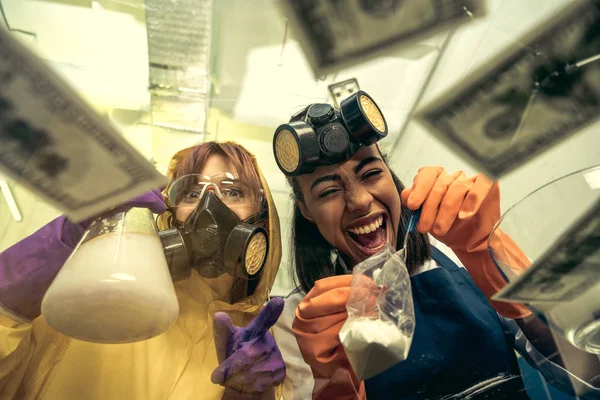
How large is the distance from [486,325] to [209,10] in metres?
1.39

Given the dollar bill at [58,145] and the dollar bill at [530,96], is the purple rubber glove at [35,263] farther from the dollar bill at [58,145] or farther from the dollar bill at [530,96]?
the dollar bill at [530,96]

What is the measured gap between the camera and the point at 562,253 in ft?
1.80

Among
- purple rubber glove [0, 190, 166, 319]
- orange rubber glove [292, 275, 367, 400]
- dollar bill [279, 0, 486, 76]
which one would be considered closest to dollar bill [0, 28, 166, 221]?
purple rubber glove [0, 190, 166, 319]

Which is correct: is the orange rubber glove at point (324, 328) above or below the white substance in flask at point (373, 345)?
below

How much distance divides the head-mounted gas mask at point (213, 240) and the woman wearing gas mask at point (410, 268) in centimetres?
19

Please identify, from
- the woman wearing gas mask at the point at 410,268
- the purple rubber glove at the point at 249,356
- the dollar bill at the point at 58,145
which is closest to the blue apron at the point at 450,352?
the woman wearing gas mask at the point at 410,268

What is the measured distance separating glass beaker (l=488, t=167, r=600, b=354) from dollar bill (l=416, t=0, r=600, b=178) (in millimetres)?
129

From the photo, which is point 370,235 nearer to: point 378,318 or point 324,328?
point 324,328

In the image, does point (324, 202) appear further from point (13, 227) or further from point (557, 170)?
point (13, 227)

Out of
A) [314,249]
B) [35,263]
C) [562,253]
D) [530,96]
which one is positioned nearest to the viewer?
[562,253]

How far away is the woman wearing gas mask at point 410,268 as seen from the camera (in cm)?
95

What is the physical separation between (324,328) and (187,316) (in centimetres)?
42

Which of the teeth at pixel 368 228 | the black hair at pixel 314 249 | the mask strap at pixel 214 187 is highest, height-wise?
the teeth at pixel 368 228

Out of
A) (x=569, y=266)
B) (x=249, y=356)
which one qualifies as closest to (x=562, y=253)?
(x=569, y=266)
